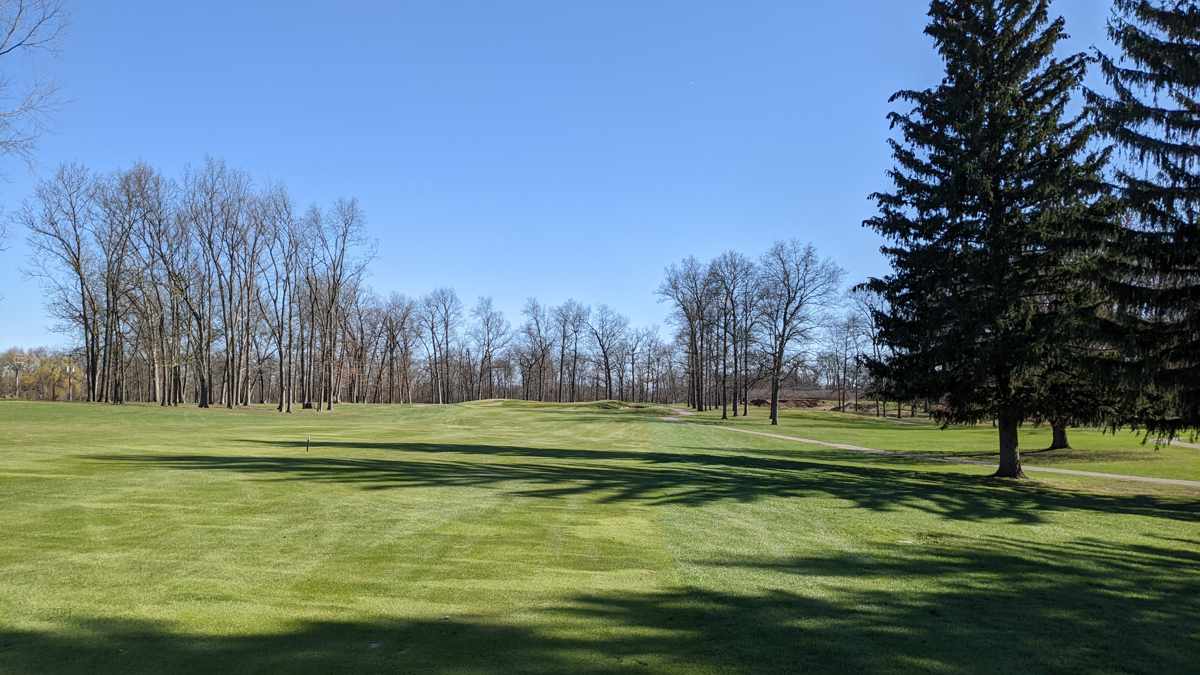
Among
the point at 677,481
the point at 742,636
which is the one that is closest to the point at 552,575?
the point at 742,636

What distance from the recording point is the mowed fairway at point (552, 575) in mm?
4699

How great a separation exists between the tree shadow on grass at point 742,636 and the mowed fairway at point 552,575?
2 cm

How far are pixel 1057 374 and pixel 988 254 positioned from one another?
3754 millimetres

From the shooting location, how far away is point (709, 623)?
5383mm

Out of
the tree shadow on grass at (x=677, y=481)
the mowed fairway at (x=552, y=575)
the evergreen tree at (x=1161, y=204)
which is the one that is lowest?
the tree shadow on grass at (x=677, y=481)

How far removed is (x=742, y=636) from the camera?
5.08 metres

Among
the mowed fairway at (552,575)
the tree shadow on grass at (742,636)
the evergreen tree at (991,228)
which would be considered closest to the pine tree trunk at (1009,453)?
the evergreen tree at (991,228)

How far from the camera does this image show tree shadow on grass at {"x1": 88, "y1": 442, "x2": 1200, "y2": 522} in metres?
12.8

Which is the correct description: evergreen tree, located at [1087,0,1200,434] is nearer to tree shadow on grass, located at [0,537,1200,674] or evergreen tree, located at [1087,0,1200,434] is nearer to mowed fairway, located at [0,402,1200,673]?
mowed fairway, located at [0,402,1200,673]

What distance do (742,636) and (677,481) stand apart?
33.3 ft

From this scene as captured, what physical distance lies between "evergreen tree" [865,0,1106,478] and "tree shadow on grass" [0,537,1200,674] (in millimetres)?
12731

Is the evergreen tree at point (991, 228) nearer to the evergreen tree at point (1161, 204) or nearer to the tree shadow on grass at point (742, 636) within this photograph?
the evergreen tree at point (1161, 204)

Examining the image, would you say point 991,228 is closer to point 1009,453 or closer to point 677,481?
point 1009,453

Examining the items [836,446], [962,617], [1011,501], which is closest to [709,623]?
[962,617]
